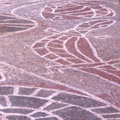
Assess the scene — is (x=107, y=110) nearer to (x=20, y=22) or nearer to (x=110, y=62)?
(x=110, y=62)

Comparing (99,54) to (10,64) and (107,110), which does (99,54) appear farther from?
(107,110)

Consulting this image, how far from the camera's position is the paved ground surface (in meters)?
4.11

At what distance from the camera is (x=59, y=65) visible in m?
5.57

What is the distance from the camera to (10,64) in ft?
18.2

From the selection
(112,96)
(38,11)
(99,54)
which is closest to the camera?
(112,96)

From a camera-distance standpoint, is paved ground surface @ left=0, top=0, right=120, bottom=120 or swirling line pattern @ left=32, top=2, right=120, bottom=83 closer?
paved ground surface @ left=0, top=0, right=120, bottom=120

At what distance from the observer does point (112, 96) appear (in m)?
4.47

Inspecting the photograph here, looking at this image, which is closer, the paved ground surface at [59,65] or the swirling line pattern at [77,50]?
the paved ground surface at [59,65]

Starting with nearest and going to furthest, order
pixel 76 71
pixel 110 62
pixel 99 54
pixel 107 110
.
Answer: pixel 107 110 < pixel 76 71 < pixel 110 62 < pixel 99 54

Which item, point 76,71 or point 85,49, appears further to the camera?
point 85,49

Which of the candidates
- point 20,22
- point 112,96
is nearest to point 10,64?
point 112,96

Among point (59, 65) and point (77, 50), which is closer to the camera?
point (59, 65)

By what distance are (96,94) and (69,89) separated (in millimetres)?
331

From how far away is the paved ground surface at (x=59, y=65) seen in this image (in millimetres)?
4109
